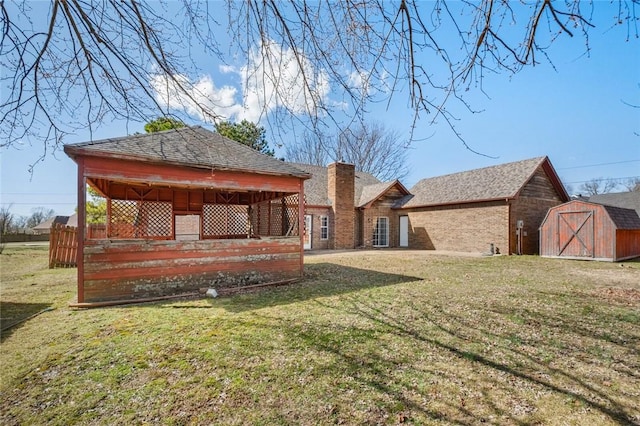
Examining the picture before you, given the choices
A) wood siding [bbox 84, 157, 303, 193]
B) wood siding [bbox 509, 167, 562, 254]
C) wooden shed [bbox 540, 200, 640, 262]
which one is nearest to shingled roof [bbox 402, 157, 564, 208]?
wood siding [bbox 509, 167, 562, 254]

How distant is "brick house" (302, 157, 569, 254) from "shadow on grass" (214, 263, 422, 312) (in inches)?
307

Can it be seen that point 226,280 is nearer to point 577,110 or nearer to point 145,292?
point 145,292

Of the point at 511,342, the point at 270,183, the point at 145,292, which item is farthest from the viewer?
the point at 270,183

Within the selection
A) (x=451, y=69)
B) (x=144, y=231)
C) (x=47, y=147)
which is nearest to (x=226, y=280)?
(x=47, y=147)

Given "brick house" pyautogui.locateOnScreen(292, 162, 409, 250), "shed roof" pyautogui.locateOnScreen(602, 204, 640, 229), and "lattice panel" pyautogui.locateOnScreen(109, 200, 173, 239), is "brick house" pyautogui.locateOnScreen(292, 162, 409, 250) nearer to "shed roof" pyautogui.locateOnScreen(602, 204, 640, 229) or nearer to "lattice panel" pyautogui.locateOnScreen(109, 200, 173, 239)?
"lattice panel" pyautogui.locateOnScreen(109, 200, 173, 239)

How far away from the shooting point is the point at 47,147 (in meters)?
3.00

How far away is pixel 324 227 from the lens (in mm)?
17688

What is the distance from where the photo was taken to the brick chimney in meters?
17.3

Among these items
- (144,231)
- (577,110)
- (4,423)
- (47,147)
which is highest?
(577,110)

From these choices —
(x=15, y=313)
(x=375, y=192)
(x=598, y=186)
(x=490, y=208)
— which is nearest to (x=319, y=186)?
(x=375, y=192)

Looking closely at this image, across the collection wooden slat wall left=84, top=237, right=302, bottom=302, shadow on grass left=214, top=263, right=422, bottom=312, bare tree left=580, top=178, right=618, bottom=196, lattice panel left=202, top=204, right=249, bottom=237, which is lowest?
shadow on grass left=214, top=263, right=422, bottom=312

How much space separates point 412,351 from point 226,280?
15.8ft

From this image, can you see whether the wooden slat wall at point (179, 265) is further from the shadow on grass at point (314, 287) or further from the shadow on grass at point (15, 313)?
the shadow on grass at point (15, 313)

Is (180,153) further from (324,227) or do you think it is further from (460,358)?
(324,227)
